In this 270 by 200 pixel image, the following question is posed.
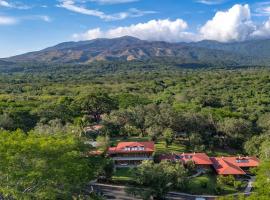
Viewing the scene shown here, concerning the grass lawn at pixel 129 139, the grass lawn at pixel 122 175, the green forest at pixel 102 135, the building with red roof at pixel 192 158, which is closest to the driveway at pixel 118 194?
the green forest at pixel 102 135

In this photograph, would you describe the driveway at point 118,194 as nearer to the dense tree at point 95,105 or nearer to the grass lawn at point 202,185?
the grass lawn at point 202,185

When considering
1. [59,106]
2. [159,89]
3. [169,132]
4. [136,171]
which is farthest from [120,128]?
[159,89]

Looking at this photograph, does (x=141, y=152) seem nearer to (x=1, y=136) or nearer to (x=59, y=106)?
(x=1, y=136)

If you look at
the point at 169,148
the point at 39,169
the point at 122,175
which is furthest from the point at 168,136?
the point at 39,169

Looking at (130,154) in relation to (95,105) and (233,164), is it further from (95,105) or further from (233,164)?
(95,105)

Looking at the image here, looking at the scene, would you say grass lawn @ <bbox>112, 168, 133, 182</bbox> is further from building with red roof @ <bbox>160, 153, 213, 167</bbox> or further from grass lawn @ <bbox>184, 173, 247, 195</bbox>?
grass lawn @ <bbox>184, 173, 247, 195</bbox>

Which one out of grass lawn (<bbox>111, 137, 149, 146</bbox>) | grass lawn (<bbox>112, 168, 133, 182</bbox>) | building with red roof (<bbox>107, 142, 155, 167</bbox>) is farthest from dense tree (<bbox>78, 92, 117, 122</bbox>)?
grass lawn (<bbox>112, 168, 133, 182</bbox>)
